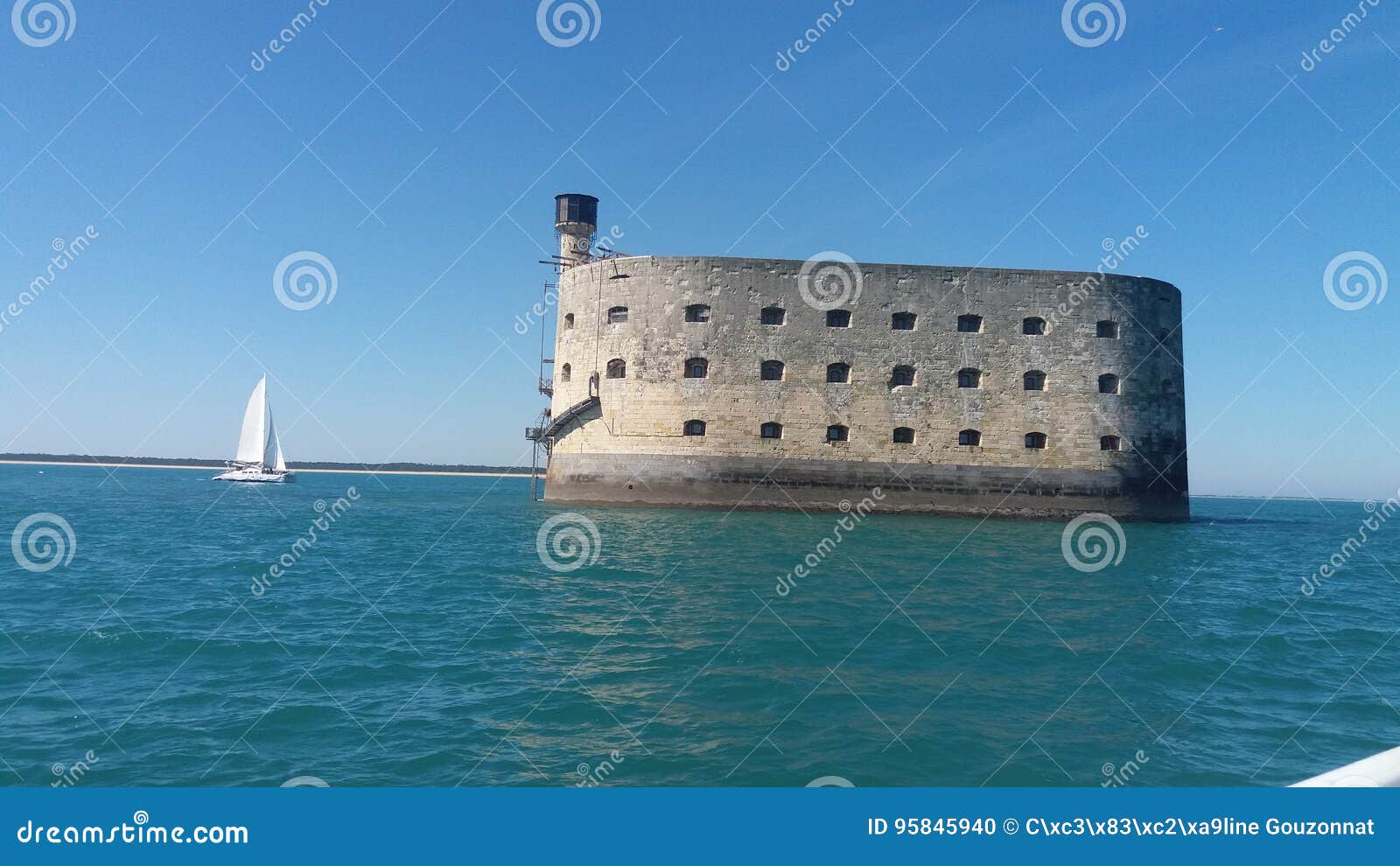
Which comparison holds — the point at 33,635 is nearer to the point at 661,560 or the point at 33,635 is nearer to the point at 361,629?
the point at 361,629

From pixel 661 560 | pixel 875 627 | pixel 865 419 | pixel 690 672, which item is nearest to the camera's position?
pixel 690 672

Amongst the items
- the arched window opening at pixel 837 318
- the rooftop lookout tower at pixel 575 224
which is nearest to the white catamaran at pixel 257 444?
the rooftop lookout tower at pixel 575 224

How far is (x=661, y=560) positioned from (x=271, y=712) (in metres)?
9.46

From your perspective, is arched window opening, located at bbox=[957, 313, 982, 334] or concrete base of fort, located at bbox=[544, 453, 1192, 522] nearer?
concrete base of fort, located at bbox=[544, 453, 1192, 522]

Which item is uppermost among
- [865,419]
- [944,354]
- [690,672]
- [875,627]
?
[944,354]

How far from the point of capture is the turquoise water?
5.74m

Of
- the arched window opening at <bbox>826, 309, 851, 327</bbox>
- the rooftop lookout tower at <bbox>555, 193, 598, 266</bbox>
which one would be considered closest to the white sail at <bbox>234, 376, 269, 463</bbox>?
the rooftop lookout tower at <bbox>555, 193, 598, 266</bbox>

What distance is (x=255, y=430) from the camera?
2304 inches

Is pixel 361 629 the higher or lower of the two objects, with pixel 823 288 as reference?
lower

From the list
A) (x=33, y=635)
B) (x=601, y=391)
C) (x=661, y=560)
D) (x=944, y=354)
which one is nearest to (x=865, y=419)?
(x=944, y=354)

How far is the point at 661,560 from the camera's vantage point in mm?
15617

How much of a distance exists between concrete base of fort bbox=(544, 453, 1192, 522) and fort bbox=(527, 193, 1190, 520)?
5 cm

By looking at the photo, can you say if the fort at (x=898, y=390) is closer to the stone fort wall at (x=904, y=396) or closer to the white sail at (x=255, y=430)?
the stone fort wall at (x=904, y=396)

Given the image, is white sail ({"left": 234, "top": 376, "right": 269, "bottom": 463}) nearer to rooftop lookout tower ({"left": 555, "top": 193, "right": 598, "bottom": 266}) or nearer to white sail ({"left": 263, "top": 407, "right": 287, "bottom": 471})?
white sail ({"left": 263, "top": 407, "right": 287, "bottom": 471})
